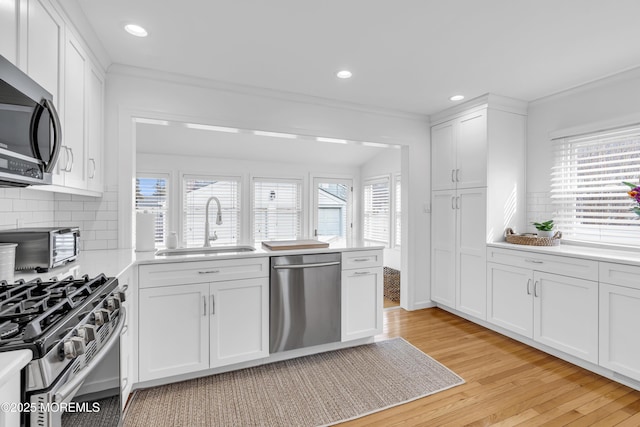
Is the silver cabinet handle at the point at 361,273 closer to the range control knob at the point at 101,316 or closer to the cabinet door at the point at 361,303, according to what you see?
the cabinet door at the point at 361,303

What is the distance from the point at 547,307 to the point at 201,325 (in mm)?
2808

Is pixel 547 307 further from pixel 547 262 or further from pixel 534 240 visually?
pixel 534 240

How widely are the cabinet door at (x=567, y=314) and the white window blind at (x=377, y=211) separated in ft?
9.79

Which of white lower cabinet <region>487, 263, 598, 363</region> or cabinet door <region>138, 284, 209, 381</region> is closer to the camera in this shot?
cabinet door <region>138, 284, 209, 381</region>

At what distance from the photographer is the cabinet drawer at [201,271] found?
7.10 feet

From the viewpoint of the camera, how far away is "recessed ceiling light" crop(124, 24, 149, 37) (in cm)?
203

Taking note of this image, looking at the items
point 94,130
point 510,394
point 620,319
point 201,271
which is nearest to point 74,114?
point 94,130

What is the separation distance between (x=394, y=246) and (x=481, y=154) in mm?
2528

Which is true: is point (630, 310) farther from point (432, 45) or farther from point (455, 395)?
point (432, 45)

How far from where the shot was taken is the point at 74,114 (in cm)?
192

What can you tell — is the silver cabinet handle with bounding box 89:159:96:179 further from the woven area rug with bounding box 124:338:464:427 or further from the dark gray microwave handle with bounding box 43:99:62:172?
the woven area rug with bounding box 124:338:464:427

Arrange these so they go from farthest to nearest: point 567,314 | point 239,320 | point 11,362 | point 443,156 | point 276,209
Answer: point 276,209, point 443,156, point 567,314, point 239,320, point 11,362

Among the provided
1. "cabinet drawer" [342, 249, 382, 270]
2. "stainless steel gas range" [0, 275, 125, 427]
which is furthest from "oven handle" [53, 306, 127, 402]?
"cabinet drawer" [342, 249, 382, 270]

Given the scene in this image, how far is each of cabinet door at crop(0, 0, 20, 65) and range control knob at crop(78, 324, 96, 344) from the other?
3.56 feet
